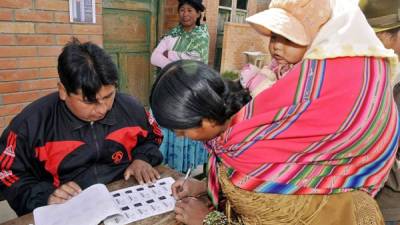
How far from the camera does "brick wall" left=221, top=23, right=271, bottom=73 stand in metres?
5.35

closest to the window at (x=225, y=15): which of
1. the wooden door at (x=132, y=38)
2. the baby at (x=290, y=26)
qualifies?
the wooden door at (x=132, y=38)

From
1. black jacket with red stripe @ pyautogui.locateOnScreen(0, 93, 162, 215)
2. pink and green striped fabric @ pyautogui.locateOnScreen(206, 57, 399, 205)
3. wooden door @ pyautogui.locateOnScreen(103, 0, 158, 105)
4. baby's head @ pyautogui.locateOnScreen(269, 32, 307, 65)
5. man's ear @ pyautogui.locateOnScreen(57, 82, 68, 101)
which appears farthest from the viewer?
wooden door @ pyautogui.locateOnScreen(103, 0, 158, 105)

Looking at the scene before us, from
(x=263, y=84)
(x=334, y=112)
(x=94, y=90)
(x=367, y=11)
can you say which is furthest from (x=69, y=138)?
(x=367, y=11)

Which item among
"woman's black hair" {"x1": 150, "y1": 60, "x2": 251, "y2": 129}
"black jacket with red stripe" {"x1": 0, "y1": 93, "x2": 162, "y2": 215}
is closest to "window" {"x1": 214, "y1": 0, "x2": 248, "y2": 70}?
"black jacket with red stripe" {"x1": 0, "y1": 93, "x2": 162, "y2": 215}

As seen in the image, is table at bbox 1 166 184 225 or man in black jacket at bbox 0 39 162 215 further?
man in black jacket at bbox 0 39 162 215

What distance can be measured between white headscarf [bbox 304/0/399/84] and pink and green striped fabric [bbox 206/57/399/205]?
0.02 metres

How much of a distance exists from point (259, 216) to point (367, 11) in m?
0.92

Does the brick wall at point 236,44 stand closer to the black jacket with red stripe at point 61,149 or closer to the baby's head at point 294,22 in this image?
the black jacket with red stripe at point 61,149

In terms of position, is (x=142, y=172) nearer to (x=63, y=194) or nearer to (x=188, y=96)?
(x=63, y=194)

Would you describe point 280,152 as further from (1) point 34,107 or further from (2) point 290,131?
(1) point 34,107

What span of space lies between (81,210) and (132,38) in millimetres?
2660

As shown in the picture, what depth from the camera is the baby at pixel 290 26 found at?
3.09 feet

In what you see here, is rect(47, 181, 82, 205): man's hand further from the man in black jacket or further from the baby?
the baby

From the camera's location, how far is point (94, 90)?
1369 millimetres
